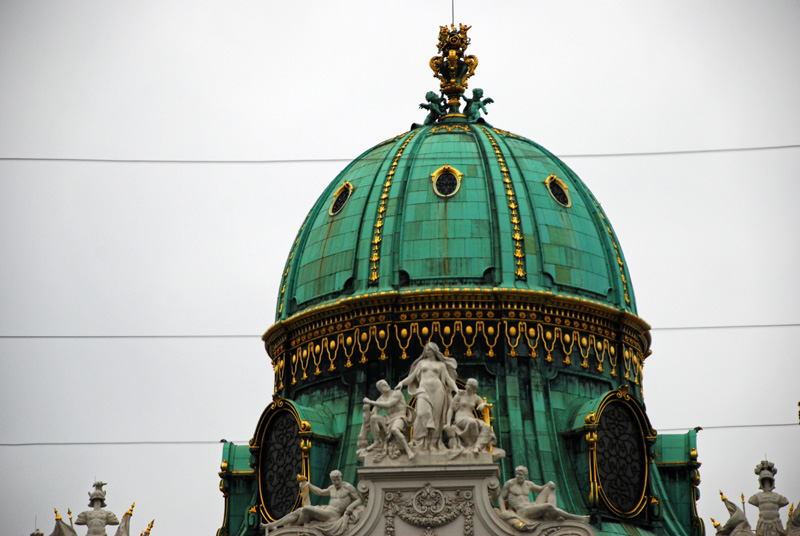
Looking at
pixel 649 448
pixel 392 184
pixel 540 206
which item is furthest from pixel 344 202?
pixel 649 448

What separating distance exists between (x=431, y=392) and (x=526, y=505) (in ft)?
11.7

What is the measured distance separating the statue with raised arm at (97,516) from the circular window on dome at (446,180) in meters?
13.2

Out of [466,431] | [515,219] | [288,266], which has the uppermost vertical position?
[515,219]

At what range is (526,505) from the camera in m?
54.9

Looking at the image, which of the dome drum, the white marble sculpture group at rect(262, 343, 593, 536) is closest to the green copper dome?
the dome drum

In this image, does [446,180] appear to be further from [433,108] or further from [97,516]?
[97,516]

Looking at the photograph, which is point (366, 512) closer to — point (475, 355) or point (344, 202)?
point (475, 355)

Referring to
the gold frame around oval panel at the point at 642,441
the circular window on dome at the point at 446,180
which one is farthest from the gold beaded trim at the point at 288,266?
the gold frame around oval panel at the point at 642,441

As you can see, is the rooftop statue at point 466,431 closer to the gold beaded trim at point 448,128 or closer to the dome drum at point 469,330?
the dome drum at point 469,330

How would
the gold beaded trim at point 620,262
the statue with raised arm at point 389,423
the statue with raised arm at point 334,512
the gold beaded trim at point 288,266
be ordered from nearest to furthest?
the statue with raised arm at point 389,423 → the statue with raised arm at point 334,512 → the gold beaded trim at point 620,262 → the gold beaded trim at point 288,266

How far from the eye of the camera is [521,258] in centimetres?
6331

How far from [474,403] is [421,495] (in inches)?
108

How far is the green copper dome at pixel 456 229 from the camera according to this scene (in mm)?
63281

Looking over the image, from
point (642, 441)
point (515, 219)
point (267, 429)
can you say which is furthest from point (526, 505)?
point (515, 219)
